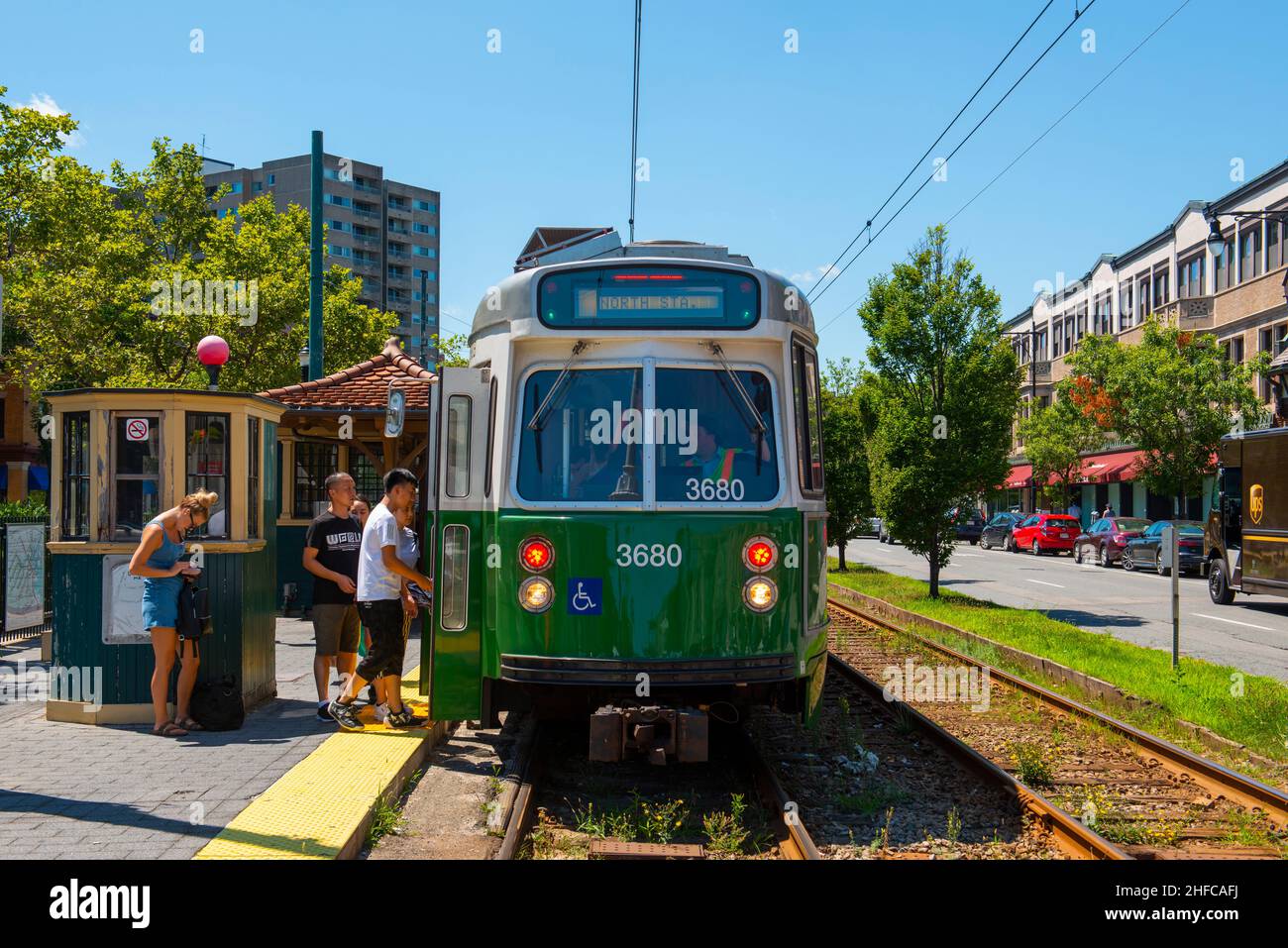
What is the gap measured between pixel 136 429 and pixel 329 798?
3775 millimetres

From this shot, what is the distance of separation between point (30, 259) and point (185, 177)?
10.3 m

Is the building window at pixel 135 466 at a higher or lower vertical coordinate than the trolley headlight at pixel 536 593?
higher

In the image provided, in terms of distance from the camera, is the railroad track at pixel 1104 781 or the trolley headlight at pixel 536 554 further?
the trolley headlight at pixel 536 554

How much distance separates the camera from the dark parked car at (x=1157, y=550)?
30.0 m

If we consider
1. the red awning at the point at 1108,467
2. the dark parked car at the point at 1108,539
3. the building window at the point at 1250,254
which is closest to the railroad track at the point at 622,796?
the dark parked car at the point at 1108,539

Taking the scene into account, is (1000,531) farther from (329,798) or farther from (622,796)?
(329,798)

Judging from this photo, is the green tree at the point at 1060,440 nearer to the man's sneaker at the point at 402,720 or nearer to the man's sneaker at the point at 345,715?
the man's sneaker at the point at 402,720

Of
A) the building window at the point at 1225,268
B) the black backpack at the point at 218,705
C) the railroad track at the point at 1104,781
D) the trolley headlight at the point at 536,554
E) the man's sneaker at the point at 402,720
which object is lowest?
the railroad track at the point at 1104,781

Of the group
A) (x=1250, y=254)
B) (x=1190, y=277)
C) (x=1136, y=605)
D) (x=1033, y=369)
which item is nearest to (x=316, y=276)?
(x=1136, y=605)

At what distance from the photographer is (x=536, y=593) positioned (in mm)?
6668

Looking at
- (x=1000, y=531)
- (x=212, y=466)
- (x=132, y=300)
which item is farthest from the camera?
(x=1000, y=531)

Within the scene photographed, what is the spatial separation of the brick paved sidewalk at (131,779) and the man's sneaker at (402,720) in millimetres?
417
